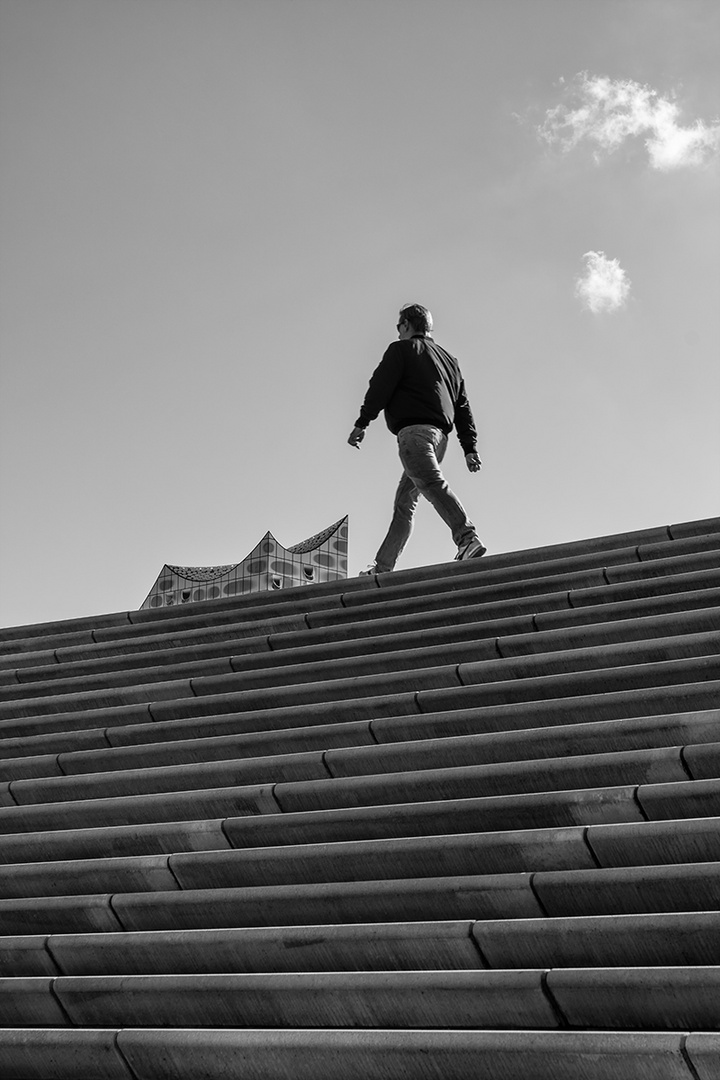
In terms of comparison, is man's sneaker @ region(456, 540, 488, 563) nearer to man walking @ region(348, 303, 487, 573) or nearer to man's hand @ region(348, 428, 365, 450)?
man walking @ region(348, 303, 487, 573)

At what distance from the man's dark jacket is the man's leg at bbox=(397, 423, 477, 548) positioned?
0.32ft

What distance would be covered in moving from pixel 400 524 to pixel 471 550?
2.14ft

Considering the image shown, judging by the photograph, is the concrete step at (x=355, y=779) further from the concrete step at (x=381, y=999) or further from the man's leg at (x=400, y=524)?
the man's leg at (x=400, y=524)

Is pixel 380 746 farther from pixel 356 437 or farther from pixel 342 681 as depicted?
pixel 356 437

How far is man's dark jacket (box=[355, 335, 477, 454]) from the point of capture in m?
7.36

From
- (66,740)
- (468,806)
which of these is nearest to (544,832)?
(468,806)

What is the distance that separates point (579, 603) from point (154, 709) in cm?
198

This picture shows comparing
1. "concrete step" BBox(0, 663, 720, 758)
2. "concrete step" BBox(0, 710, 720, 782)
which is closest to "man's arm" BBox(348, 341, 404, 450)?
"concrete step" BBox(0, 663, 720, 758)

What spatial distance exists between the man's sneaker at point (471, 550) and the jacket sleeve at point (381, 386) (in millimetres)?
1069

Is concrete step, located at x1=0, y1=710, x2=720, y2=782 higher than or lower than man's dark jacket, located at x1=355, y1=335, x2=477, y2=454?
lower

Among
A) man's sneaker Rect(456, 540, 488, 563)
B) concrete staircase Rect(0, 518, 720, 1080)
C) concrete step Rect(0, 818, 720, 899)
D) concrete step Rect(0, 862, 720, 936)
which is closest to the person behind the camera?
concrete staircase Rect(0, 518, 720, 1080)

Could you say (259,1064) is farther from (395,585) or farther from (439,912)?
(395,585)

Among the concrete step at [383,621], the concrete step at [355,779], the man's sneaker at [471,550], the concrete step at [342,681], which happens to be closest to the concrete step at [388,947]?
the concrete step at [355,779]

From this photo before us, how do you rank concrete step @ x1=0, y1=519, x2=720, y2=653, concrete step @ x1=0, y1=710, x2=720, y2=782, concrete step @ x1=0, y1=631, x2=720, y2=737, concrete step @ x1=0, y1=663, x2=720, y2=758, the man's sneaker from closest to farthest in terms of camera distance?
concrete step @ x1=0, y1=710, x2=720, y2=782 < concrete step @ x1=0, y1=663, x2=720, y2=758 < concrete step @ x1=0, y1=631, x2=720, y2=737 < concrete step @ x1=0, y1=519, x2=720, y2=653 < the man's sneaker
